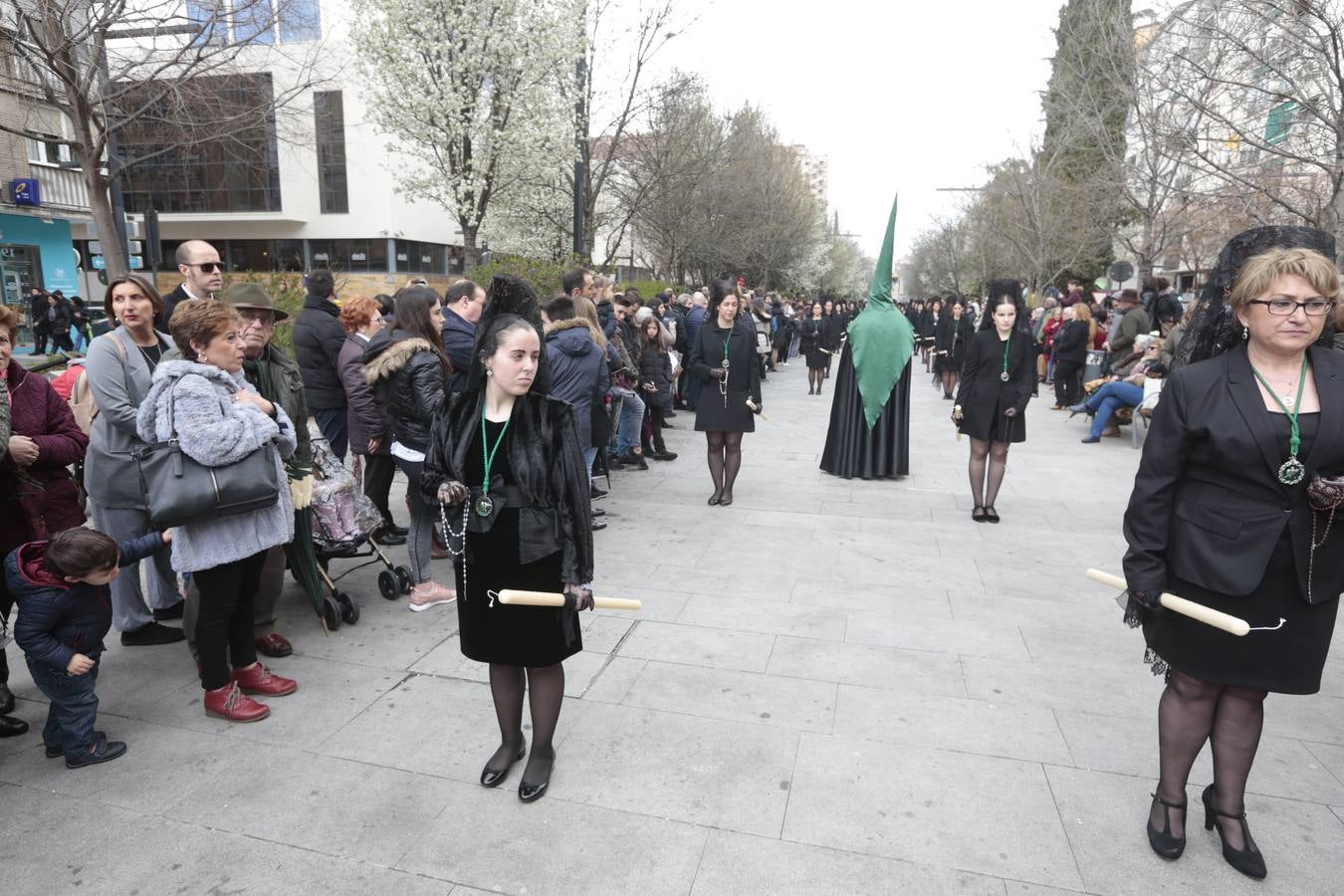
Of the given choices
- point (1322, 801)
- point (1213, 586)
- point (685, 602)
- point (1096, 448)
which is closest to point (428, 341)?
point (685, 602)

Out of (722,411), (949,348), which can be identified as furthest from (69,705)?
(949,348)

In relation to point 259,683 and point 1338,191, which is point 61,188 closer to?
point 259,683

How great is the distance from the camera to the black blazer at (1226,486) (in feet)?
8.02

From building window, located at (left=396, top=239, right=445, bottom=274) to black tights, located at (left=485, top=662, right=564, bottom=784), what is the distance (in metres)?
36.4

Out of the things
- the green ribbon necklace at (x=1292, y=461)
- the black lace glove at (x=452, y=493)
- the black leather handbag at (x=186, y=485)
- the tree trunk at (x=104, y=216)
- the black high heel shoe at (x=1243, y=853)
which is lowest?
the black high heel shoe at (x=1243, y=853)

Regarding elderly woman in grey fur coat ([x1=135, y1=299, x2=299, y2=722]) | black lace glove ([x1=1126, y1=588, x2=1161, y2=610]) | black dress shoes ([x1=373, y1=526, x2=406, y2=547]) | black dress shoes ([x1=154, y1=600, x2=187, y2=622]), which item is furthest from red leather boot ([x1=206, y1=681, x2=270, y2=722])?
black lace glove ([x1=1126, y1=588, x2=1161, y2=610])

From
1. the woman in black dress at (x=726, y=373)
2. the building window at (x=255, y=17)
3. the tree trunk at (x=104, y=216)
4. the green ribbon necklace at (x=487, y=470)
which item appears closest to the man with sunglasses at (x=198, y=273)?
the green ribbon necklace at (x=487, y=470)

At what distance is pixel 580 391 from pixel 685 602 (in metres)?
1.98

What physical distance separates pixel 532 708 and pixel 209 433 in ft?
5.54

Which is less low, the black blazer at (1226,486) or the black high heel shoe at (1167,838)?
the black blazer at (1226,486)

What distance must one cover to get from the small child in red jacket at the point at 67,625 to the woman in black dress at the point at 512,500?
Answer: 4.66ft

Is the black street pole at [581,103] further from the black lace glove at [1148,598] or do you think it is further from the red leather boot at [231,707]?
the black lace glove at [1148,598]

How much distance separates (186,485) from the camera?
329 centimetres

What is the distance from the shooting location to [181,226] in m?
37.2
